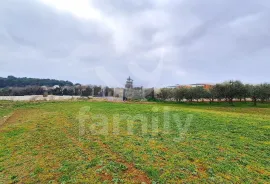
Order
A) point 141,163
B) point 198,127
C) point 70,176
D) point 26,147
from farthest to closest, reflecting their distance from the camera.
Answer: point 198,127 < point 26,147 < point 141,163 < point 70,176

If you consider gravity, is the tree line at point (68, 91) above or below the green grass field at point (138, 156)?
above

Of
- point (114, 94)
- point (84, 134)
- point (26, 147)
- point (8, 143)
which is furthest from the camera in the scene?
point (114, 94)

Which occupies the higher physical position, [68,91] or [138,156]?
[68,91]

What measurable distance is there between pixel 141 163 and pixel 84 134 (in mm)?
8655

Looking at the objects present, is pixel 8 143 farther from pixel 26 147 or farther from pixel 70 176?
pixel 70 176

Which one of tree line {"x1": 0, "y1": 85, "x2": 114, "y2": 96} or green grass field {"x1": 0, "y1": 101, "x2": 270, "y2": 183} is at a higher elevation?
tree line {"x1": 0, "y1": 85, "x2": 114, "y2": 96}

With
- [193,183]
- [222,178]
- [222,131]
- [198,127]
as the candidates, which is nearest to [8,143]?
[193,183]

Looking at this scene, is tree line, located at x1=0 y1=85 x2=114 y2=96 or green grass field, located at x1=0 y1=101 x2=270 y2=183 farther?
tree line, located at x1=0 y1=85 x2=114 y2=96

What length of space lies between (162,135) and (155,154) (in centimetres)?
472

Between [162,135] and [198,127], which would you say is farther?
[198,127]

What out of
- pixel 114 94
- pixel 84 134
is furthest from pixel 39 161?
pixel 114 94

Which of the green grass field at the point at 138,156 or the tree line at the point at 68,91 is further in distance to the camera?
the tree line at the point at 68,91

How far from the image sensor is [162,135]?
54.3 ft

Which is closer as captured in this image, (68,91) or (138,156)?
(138,156)
